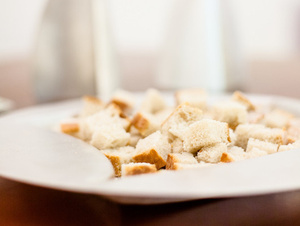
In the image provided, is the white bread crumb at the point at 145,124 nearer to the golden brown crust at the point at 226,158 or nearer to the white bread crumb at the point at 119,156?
the white bread crumb at the point at 119,156

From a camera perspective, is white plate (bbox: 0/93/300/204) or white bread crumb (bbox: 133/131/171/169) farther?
white bread crumb (bbox: 133/131/171/169)

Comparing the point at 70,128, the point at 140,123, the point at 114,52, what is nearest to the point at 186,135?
the point at 140,123

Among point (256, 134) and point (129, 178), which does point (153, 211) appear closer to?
point (129, 178)

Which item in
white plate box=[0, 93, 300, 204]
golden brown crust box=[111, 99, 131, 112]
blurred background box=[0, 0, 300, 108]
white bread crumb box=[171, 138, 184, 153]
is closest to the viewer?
white plate box=[0, 93, 300, 204]

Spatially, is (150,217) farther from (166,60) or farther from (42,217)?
(166,60)

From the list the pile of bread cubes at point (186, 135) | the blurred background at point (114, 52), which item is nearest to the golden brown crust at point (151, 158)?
the pile of bread cubes at point (186, 135)

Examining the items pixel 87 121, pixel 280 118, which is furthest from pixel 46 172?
pixel 280 118

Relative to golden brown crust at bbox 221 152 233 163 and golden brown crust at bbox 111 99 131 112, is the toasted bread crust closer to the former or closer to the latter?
golden brown crust at bbox 221 152 233 163

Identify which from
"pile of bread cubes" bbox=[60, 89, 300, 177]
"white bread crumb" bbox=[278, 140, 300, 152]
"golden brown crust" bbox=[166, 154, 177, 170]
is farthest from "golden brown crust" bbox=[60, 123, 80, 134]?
"white bread crumb" bbox=[278, 140, 300, 152]
